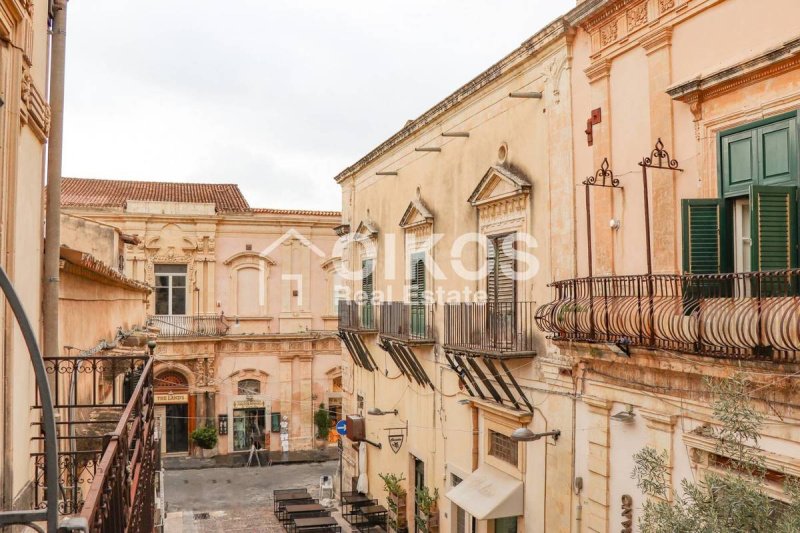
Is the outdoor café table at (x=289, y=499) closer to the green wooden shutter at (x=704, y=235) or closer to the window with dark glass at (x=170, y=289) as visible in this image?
the window with dark glass at (x=170, y=289)

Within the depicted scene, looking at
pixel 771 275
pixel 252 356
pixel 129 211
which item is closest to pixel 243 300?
pixel 252 356

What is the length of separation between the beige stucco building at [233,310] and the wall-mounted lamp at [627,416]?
20.5 m

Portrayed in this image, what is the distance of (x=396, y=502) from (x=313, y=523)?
1.89 m

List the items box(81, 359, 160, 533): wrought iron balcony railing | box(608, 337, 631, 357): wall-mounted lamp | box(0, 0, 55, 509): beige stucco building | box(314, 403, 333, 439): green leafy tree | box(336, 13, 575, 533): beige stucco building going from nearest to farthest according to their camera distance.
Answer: box(81, 359, 160, 533): wrought iron balcony railing < box(0, 0, 55, 509): beige stucco building < box(608, 337, 631, 357): wall-mounted lamp < box(336, 13, 575, 533): beige stucco building < box(314, 403, 333, 439): green leafy tree

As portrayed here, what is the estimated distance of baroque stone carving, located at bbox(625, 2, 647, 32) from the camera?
841 centimetres

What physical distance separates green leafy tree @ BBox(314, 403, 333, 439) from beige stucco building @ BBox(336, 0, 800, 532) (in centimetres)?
1231

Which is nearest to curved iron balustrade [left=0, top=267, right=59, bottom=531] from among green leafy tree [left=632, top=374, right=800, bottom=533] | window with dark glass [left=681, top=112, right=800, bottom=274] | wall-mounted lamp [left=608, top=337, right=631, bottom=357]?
green leafy tree [left=632, top=374, right=800, bottom=533]

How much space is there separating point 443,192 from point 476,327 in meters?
3.94

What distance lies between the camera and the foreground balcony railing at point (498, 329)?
10.8 meters

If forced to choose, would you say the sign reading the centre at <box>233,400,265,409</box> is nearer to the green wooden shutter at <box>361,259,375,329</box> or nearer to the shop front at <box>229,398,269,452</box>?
the shop front at <box>229,398,269,452</box>

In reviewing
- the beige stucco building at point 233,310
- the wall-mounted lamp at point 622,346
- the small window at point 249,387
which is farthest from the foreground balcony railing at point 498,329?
the small window at point 249,387

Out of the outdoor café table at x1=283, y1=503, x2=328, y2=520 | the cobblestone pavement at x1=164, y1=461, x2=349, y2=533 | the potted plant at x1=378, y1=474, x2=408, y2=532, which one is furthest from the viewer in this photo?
the cobblestone pavement at x1=164, y1=461, x2=349, y2=533

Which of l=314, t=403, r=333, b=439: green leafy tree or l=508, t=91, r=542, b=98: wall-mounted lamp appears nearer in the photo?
l=508, t=91, r=542, b=98: wall-mounted lamp

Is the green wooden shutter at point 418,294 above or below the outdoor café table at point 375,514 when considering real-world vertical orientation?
above
